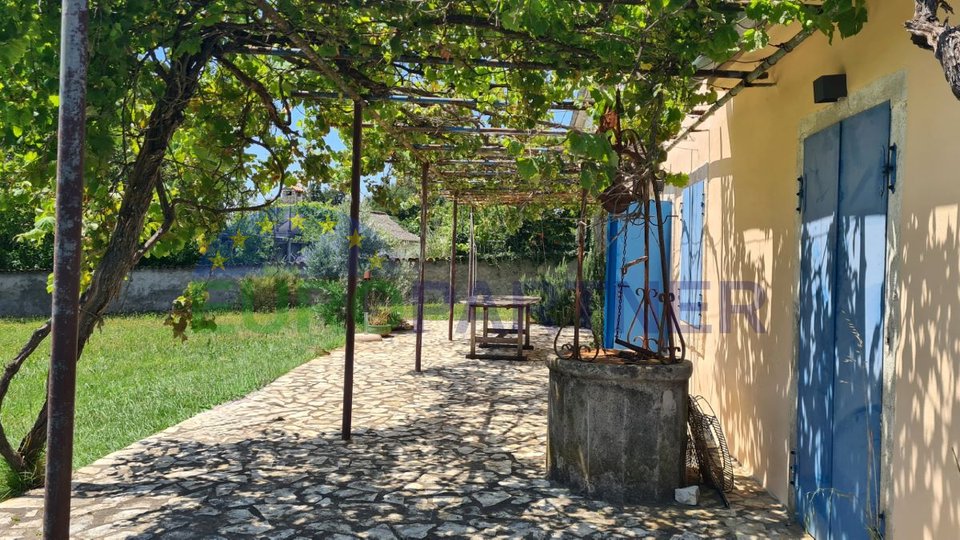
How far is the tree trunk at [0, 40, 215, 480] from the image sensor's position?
13.9ft

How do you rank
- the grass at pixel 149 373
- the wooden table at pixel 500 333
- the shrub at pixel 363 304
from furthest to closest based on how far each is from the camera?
the shrub at pixel 363 304 → the wooden table at pixel 500 333 → the grass at pixel 149 373

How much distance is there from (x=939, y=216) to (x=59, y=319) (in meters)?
3.31

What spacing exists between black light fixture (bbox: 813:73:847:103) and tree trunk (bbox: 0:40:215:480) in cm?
374

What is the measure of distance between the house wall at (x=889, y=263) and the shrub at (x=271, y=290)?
45.9ft

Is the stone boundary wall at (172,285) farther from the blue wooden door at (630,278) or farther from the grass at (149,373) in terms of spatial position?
the blue wooden door at (630,278)

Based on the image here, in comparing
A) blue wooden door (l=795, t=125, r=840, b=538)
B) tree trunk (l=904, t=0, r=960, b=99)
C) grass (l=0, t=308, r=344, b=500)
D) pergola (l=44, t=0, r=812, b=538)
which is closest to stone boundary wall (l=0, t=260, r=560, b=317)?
grass (l=0, t=308, r=344, b=500)

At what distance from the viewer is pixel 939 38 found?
5.34ft

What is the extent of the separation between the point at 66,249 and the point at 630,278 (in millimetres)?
7831

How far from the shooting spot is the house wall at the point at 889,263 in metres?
2.47

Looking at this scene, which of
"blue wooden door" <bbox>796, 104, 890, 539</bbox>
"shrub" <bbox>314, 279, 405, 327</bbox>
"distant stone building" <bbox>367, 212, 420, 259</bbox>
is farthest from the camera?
"distant stone building" <bbox>367, 212, 420, 259</bbox>

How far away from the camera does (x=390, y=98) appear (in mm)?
5266

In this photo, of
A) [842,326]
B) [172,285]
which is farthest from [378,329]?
[842,326]

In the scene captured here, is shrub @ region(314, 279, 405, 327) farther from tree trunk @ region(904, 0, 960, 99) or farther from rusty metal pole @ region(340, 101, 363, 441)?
tree trunk @ region(904, 0, 960, 99)

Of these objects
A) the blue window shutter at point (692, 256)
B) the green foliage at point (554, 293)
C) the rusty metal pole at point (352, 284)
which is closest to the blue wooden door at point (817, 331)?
the blue window shutter at point (692, 256)
